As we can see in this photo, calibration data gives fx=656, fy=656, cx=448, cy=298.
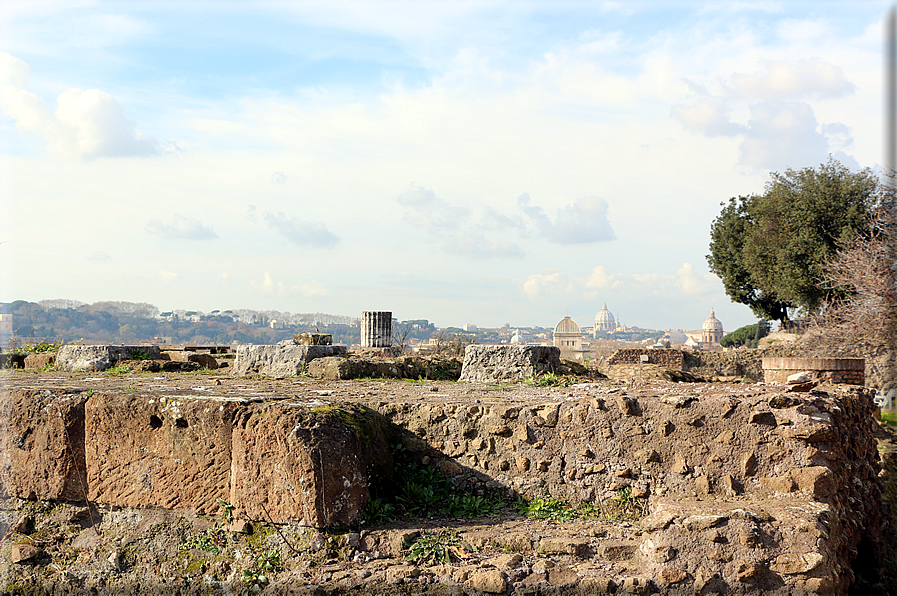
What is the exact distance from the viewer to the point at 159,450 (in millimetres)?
4184

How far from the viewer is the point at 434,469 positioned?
433 centimetres

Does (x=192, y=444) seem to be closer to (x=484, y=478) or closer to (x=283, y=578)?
(x=283, y=578)

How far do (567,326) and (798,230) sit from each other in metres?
45.2

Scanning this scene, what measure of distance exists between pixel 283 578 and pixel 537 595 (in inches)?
54.8

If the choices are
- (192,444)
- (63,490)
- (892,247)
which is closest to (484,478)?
(192,444)

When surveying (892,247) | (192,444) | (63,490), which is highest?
(892,247)

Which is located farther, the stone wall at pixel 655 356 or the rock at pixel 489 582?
the stone wall at pixel 655 356

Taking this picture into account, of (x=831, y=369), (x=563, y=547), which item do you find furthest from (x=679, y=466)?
(x=831, y=369)

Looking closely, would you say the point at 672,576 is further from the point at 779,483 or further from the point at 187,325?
the point at 187,325

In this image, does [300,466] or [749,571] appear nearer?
[749,571]

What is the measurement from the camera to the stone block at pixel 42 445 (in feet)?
14.6

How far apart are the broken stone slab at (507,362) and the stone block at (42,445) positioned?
3372 mm

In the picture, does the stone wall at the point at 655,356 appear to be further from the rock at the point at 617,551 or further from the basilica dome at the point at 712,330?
the basilica dome at the point at 712,330

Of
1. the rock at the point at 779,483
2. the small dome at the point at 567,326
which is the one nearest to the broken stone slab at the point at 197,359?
the rock at the point at 779,483
